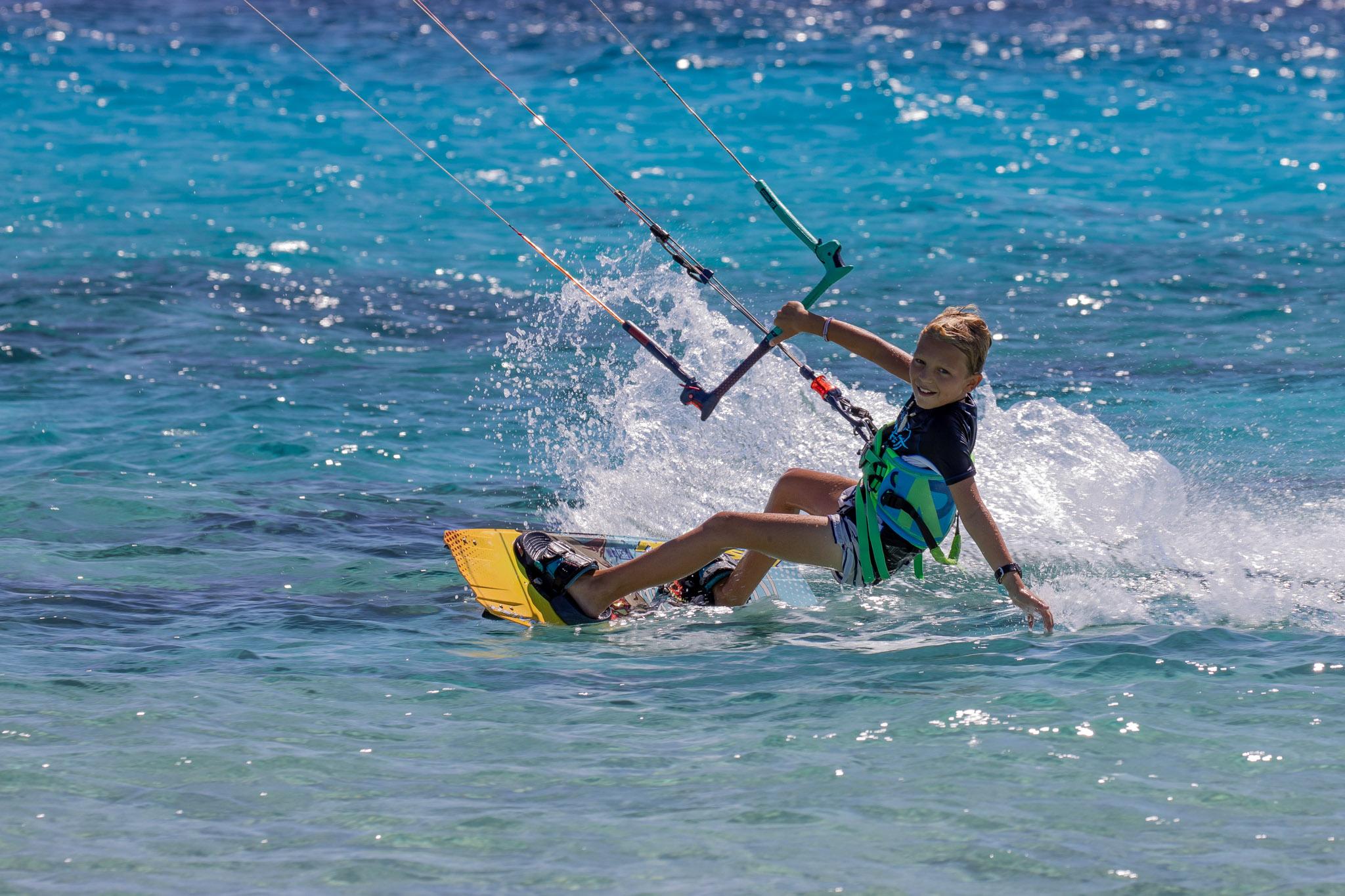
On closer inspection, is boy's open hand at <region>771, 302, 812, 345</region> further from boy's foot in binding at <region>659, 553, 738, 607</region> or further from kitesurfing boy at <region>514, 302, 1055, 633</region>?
boy's foot in binding at <region>659, 553, 738, 607</region>

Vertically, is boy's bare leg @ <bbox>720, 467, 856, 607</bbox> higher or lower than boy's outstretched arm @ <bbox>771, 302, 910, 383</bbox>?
lower

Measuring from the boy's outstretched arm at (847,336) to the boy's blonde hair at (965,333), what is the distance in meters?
0.44

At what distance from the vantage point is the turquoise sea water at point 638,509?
13.7 ft

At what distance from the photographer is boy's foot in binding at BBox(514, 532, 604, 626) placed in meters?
6.23

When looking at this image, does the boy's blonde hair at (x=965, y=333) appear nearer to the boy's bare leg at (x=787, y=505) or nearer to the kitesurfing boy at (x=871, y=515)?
the kitesurfing boy at (x=871, y=515)

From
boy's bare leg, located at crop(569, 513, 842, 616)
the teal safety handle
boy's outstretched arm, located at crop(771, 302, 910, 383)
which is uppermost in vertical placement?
the teal safety handle

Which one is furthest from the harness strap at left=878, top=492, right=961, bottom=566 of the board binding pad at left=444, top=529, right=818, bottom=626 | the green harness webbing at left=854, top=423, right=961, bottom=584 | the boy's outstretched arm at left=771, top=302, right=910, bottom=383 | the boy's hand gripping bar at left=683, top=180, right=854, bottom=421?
the board binding pad at left=444, top=529, right=818, bottom=626

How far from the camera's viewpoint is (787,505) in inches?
249

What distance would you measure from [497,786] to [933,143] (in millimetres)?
16882

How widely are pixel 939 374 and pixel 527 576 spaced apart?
2.02m

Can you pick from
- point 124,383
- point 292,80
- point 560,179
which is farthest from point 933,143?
point 124,383

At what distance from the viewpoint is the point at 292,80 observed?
78.6ft

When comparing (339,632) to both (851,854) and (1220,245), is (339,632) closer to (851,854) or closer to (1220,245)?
(851,854)

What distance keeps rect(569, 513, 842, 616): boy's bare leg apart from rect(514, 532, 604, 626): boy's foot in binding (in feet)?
0.93
